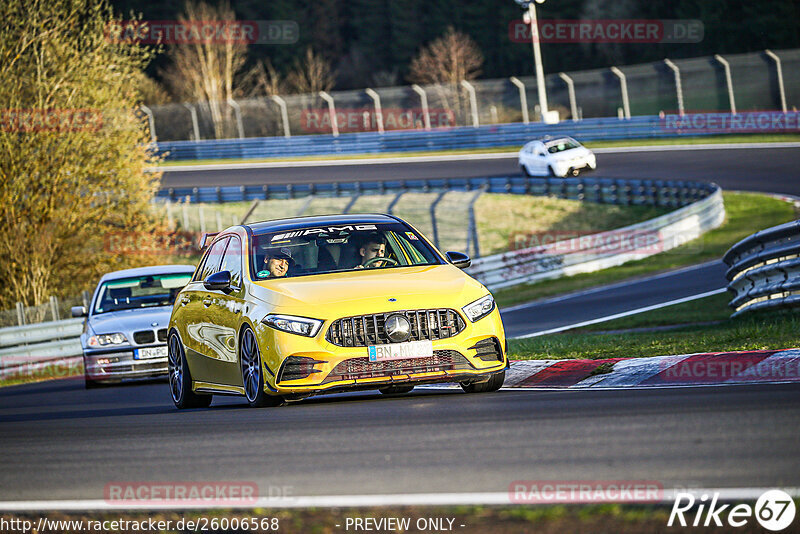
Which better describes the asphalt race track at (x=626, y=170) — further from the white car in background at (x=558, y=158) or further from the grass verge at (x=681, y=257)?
the grass verge at (x=681, y=257)

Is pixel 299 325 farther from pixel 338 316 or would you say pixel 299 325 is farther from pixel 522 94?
pixel 522 94

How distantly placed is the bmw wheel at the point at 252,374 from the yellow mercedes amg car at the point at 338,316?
12 millimetres

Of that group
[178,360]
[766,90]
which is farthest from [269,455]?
[766,90]

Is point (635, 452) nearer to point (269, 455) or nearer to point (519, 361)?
point (269, 455)

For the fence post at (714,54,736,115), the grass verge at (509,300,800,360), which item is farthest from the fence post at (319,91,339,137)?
the grass verge at (509,300,800,360)

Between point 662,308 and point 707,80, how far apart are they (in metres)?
31.4

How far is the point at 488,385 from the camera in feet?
33.3

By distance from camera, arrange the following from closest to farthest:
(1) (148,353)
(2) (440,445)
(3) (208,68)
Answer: (2) (440,445) → (1) (148,353) → (3) (208,68)

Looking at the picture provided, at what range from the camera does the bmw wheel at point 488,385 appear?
10.0 meters

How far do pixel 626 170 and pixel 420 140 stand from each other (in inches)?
537

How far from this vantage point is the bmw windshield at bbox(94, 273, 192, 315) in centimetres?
1853

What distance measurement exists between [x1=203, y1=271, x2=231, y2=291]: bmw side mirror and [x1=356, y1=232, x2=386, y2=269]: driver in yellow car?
113cm

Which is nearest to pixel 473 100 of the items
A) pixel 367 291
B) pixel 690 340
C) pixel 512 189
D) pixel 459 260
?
pixel 512 189

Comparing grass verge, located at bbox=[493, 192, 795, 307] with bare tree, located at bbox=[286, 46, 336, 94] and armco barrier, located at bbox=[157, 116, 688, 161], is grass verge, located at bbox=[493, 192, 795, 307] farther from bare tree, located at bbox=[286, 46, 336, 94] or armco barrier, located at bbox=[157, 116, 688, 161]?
bare tree, located at bbox=[286, 46, 336, 94]
